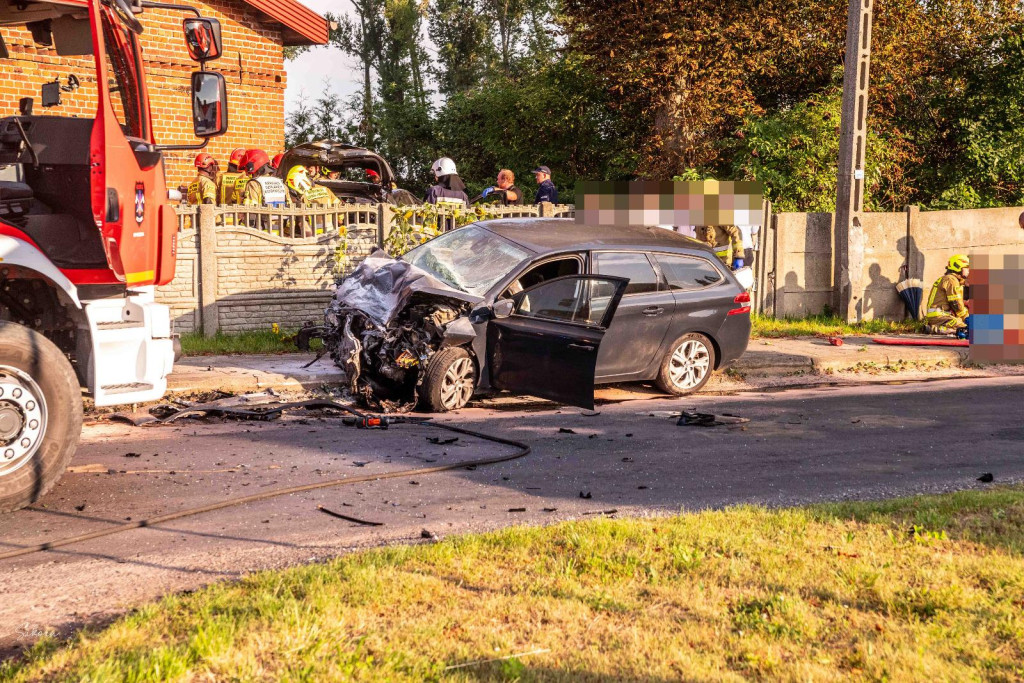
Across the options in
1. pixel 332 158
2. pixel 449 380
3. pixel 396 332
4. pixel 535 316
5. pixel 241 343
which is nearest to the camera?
pixel 535 316

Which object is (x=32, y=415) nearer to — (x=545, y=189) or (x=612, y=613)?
(x=612, y=613)

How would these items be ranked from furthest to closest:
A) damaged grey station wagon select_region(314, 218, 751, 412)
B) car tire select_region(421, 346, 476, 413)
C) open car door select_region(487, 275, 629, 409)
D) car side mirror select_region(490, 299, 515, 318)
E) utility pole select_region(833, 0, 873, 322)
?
1. utility pole select_region(833, 0, 873, 322)
2. car tire select_region(421, 346, 476, 413)
3. car side mirror select_region(490, 299, 515, 318)
4. damaged grey station wagon select_region(314, 218, 751, 412)
5. open car door select_region(487, 275, 629, 409)

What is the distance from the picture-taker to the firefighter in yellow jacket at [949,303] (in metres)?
15.0

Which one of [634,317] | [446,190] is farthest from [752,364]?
[446,190]

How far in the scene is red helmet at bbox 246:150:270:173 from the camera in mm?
16862

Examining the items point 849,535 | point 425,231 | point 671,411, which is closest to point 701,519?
point 849,535

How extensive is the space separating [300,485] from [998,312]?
10101 millimetres

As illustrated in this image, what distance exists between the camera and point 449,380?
9.38 m

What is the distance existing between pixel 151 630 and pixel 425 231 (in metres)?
10.1

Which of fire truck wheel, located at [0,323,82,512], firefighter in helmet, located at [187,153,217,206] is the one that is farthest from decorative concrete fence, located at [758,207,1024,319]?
fire truck wheel, located at [0,323,82,512]

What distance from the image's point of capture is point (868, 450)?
8.18 metres

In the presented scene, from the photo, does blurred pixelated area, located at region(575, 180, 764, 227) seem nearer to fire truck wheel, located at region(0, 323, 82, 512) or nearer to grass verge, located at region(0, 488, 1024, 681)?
fire truck wheel, located at region(0, 323, 82, 512)

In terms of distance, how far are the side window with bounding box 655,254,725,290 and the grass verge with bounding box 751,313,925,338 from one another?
4006mm

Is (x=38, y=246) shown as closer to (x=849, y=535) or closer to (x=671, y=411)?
(x=849, y=535)
